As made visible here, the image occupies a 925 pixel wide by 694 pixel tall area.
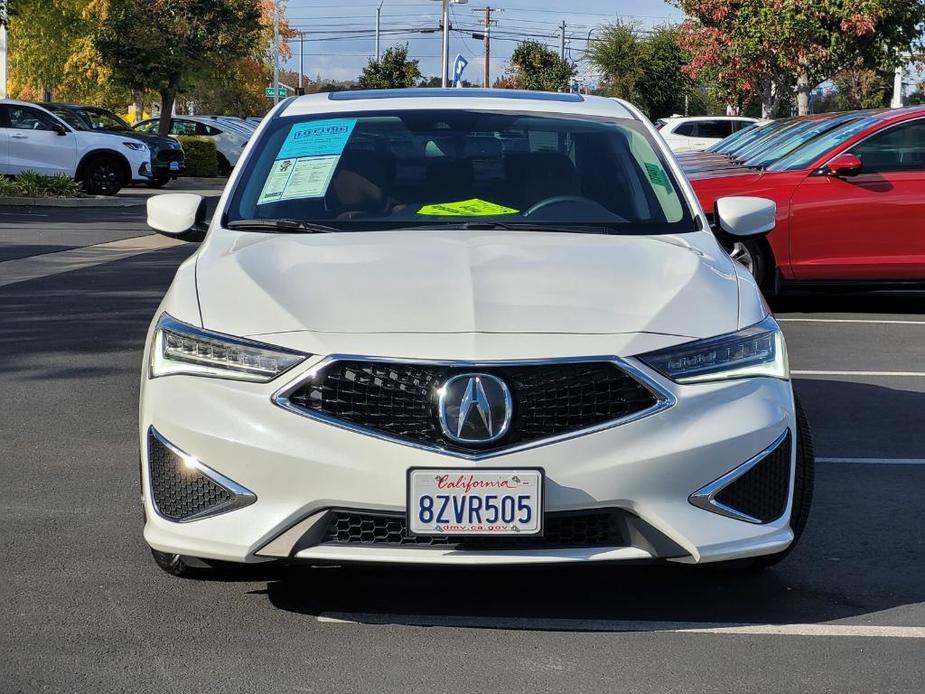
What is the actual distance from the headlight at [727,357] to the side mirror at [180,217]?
82.6 inches

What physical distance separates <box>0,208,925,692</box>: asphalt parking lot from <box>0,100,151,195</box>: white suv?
20539 millimetres

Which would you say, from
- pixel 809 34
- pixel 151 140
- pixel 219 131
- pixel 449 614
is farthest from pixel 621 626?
pixel 219 131

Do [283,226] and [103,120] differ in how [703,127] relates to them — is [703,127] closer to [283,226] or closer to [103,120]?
[103,120]

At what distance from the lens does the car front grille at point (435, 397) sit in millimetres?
3848

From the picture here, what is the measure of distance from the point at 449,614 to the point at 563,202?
173 cm

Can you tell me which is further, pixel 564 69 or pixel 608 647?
pixel 564 69

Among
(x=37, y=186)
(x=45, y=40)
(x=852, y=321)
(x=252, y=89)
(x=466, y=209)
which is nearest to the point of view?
(x=466, y=209)

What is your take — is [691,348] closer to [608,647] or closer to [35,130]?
[608,647]

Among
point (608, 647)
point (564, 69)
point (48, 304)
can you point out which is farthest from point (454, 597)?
point (564, 69)

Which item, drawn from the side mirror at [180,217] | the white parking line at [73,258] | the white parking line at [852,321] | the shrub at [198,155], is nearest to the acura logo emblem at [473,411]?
the side mirror at [180,217]

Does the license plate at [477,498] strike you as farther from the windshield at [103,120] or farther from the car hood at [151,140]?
the windshield at [103,120]

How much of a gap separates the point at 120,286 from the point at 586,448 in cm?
978

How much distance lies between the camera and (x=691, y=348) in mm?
4008

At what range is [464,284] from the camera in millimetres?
4230
